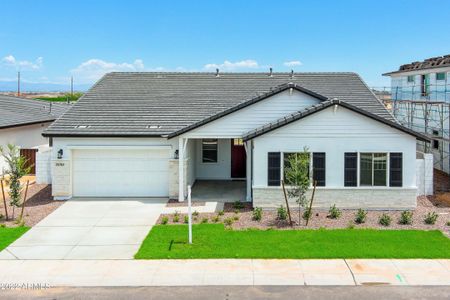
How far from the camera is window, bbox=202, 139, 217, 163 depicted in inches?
933

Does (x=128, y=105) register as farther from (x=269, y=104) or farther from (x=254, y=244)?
(x=254, y=244)

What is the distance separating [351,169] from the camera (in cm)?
1716

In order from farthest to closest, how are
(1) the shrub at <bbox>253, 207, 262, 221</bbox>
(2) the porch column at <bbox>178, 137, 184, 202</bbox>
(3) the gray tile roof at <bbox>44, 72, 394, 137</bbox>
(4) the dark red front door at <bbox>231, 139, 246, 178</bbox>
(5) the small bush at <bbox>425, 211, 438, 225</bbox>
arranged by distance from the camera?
1. (4) the dark red front door at <bbox>231, 139, 246, 178</bbox>
2. (3) the gray tile roof at <bbox>44, 72, 394, 137</bbox>
3. (2) the porch column at <bbox>178, 137, 184, 202</bbox>
4. (1) the shrub at <bbox>253, 207, 262, 221</bbox>
5. (5) the small bush at <bbox>425, 211, 438, 225</bbox>

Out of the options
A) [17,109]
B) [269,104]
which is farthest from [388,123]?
[17,109]

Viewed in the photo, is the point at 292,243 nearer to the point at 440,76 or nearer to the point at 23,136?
the point at 440,76

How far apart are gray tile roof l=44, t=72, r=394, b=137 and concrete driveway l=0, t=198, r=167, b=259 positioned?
114 inches

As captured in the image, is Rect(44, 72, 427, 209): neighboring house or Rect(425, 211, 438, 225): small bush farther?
Rect(44, 72, 427, 209): neighboring house

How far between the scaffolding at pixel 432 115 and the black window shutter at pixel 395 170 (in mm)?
5164

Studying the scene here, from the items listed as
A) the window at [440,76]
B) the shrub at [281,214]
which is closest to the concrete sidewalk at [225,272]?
the shrub at [281,214]

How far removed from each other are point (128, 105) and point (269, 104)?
6.43m

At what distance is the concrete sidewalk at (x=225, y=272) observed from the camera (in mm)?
10672

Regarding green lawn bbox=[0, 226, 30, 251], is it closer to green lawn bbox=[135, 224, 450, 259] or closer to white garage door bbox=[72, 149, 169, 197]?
green lawn bbox=[135, 224, 450, 259]

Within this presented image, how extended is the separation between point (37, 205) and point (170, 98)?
721 centimetres

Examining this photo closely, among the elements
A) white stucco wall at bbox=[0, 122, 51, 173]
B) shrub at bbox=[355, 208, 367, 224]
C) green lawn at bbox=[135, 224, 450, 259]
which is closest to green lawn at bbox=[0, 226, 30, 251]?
green lawn at bbox=[135, 224, 450, 259]
